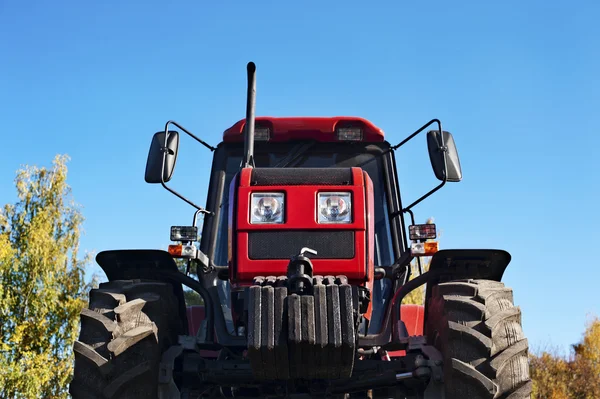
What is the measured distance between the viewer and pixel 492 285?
5500mm

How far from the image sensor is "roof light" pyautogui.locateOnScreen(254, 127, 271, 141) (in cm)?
690

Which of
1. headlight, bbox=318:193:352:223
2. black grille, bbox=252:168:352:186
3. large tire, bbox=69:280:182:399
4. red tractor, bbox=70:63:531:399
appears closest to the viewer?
red tractor, bbox=70:63:531:399

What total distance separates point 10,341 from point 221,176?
13560 mm

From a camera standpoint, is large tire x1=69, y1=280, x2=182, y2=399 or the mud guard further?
the mud guard

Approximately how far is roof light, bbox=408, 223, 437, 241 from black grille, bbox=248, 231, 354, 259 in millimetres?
698

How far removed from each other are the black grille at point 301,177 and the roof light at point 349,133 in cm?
153

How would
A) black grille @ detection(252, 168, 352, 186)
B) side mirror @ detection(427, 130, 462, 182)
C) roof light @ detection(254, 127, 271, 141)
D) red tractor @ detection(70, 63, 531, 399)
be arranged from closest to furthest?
red tractor @ detection(70, 63, 531, 399)
black grille @ detection(252, 168, 352, 186)
side mirror @ detection(427, 130, 462, 182)
roof light @ detection(254, 127, 271, 141)

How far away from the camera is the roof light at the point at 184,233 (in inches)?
223

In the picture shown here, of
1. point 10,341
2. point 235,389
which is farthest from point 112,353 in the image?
point 10,341

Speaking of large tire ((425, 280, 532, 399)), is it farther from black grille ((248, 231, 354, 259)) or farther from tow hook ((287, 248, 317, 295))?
tow hook ((287, 248, 317, 295))

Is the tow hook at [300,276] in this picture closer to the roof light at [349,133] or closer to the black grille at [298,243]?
the black grille at [298,243]

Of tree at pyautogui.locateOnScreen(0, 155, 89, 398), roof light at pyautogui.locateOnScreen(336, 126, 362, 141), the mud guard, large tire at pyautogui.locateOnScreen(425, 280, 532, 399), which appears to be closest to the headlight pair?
the mud guard

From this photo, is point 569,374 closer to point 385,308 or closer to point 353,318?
point 385,308

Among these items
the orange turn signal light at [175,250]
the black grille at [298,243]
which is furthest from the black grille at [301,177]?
the orange turn signal light at [175,250]
